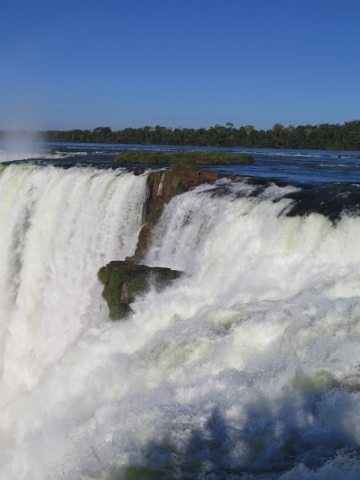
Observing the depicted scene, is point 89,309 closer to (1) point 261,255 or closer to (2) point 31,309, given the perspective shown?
(2) point 31,309

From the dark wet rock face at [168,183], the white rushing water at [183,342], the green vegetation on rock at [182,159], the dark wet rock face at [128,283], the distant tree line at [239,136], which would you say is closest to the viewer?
the white rushing water at [183,342]

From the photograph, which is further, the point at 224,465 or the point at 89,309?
the point at 89,309

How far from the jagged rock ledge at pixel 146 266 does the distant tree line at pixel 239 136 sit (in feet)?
119

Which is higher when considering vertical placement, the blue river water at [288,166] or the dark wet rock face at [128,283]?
the blue river water at [288,166]

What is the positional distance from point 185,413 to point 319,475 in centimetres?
149

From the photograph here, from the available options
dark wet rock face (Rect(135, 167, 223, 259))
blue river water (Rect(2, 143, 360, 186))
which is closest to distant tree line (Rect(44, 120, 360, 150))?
blue river water (Rect(2, 143, 360, 186))

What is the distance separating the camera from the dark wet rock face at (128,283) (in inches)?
371

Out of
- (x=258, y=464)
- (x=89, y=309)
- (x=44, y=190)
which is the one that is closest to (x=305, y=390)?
(x=258, y=464)

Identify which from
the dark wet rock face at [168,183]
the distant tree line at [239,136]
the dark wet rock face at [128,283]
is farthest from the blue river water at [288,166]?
the distant tree line at [239,136]

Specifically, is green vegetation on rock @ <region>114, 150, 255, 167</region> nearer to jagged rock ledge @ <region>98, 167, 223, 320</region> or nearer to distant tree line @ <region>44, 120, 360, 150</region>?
jagged rock ledge @ <region>98, 167, 223, 320</region>

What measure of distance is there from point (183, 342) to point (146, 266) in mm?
3257

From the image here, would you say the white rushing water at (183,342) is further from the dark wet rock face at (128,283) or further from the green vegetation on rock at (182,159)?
Result: the green vegetation on rock at (182,159)

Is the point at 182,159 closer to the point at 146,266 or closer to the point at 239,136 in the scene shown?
the point at 146,266

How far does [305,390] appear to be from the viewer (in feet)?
16.8
